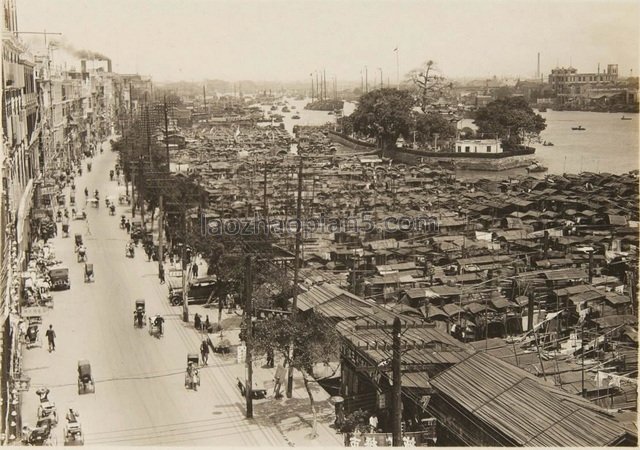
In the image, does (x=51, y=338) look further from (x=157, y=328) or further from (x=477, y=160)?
(x=477, y=160)

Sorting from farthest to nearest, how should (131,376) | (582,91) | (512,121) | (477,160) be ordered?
(512,121)
(582,91)
(477,160)
(131,376)

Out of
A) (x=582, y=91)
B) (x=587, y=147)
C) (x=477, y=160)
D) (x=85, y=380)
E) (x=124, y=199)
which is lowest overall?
(x=85, y=380)

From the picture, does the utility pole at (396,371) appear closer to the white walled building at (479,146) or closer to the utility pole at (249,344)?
the utility pole at (249,344)

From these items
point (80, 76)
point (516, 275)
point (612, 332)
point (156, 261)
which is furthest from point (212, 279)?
point (80, 76)

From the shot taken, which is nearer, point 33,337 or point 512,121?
point 33,337

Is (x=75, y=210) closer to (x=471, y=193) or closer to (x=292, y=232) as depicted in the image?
(x=292, y=232)

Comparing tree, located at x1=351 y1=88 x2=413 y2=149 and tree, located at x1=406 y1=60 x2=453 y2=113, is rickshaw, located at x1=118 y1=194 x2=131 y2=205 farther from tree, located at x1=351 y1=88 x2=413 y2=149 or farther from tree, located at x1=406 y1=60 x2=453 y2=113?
tree, located at x1=406 y1=60 x2=453 y2=113

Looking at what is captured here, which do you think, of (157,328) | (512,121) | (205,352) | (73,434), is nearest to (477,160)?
(512,121)
